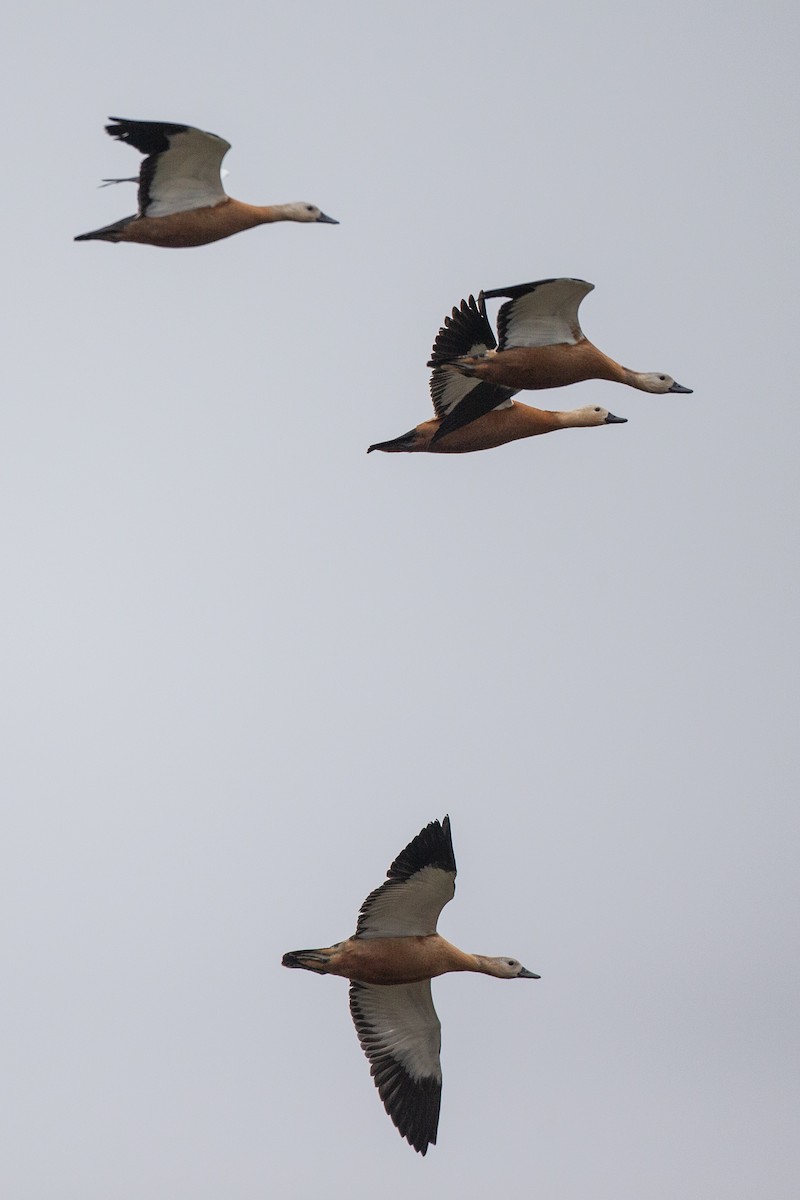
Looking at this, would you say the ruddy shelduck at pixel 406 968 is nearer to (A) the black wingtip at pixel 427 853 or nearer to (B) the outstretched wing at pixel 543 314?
(A) the black wingtip at pixel 427 853

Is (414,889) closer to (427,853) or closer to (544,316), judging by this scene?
(427,853)

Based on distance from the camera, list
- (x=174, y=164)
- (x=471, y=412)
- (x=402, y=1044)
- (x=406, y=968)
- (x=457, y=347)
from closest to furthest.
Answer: (x=174, y=164), (x=406, y=968), (x=402, y=1044), (x=471, y=412), (x=457, y=347)

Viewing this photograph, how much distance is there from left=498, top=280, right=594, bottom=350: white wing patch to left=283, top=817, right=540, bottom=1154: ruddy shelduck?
6658 millimetres

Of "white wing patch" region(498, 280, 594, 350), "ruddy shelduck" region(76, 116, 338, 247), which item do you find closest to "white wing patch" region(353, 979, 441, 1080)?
"white wing patch" region(498, 280, 594, 350)

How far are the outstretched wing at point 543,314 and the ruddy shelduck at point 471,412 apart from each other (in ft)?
2.33

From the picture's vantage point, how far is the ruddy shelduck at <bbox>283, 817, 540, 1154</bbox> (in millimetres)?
30250

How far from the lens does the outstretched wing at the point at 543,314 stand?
102ft

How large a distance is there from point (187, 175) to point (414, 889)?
31.7 feet

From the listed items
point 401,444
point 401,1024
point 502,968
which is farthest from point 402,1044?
point 401,444

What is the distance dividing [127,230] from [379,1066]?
11.6 metres

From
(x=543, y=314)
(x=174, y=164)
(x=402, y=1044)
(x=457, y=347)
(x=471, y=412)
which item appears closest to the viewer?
(x=174, y=164)

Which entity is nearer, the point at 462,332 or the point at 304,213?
the point at 304,213

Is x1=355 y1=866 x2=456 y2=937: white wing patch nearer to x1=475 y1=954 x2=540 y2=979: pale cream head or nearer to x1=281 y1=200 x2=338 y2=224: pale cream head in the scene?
x1=475 y1=954 x2=540 y2=979: pale cream head

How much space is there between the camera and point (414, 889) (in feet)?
99.5
